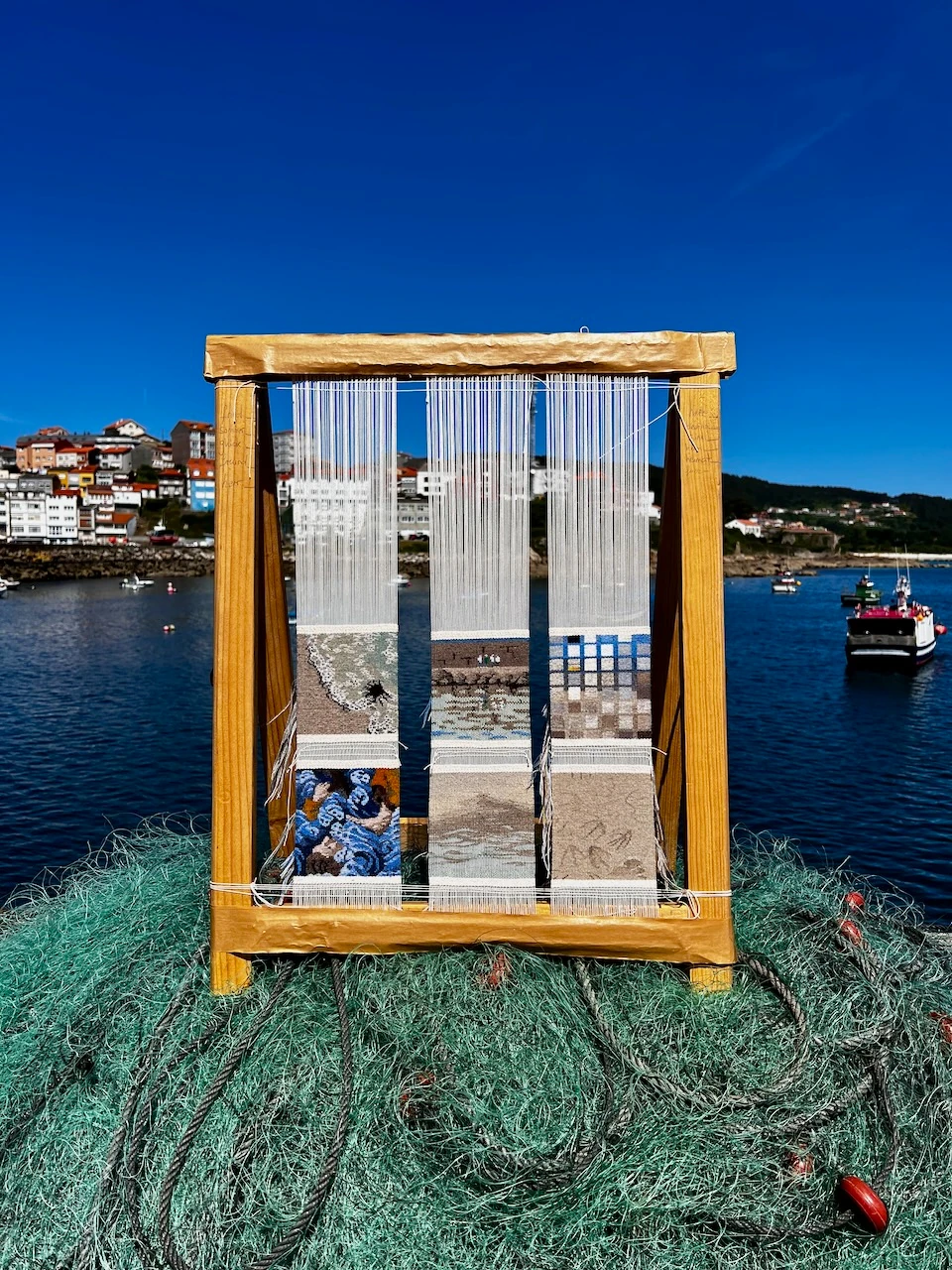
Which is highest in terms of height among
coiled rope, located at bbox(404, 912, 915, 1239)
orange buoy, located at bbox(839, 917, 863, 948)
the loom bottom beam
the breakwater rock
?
the breakwater rock

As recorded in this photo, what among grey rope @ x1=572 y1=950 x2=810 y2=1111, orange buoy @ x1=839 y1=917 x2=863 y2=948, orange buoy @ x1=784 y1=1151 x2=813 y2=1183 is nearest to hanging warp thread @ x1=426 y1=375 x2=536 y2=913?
grey rope @ x1=572 y1=950 x2=810 y2=1111

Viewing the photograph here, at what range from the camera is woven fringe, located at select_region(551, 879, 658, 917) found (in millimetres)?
5340

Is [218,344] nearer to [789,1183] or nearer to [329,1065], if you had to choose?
[329,1065]

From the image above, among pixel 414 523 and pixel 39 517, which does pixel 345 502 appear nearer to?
pixel 414 523

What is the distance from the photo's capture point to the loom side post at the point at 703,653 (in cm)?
529

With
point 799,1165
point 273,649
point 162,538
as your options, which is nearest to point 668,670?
point 273,649

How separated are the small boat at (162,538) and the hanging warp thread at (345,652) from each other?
126379 mm

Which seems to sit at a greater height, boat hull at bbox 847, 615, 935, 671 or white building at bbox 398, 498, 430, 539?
white building at bbox 398, 498, 430, 539

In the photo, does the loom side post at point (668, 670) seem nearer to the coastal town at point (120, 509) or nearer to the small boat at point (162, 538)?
the coastal town at point (120, 509)

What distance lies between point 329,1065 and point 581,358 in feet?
13.5

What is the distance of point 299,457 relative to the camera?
542 cm

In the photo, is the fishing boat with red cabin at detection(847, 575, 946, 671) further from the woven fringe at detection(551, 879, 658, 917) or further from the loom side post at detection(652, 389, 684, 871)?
the woven fringe at detection(551, 879, 658, 917)

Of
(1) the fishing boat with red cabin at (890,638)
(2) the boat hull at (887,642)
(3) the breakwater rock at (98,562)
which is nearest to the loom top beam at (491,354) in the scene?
(1) the fishing boat with red cabin at (890,638)

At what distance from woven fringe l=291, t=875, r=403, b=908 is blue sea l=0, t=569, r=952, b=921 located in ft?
11.7
